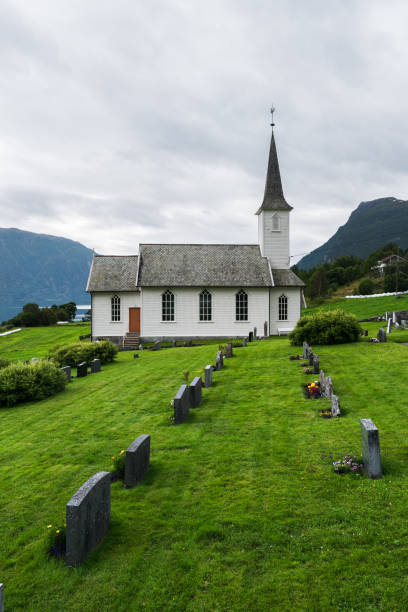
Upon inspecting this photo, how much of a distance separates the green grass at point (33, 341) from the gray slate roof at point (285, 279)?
69.2 feet

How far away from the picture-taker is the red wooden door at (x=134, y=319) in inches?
1393

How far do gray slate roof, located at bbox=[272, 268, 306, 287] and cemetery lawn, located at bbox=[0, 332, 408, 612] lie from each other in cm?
2313

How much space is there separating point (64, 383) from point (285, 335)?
72.2 feet

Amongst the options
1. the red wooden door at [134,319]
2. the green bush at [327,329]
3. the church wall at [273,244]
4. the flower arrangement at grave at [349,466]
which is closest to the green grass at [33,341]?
the red wooden door at [134,319]

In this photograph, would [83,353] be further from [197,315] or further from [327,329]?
[327,329]

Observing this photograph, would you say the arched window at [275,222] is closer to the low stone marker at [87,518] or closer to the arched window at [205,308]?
the arched window at [205,308]

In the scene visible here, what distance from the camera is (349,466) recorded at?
7078mm

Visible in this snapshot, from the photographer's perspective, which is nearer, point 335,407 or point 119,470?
point 119,470

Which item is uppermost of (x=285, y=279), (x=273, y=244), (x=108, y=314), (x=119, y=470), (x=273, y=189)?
(x=273, y=189)

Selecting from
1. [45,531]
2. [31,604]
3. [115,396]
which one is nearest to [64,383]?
[115,396]

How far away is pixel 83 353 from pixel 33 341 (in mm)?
25410

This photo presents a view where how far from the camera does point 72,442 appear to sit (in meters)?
9.89

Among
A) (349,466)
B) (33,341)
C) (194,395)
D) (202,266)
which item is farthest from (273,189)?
(349,466)

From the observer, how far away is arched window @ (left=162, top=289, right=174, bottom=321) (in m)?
34.6
